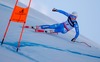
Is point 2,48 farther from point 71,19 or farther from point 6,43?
point 71,19

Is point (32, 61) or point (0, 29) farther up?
point (0, 29)

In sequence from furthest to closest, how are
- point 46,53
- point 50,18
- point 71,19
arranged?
point 50,18 → point 71,19 → point 46,53

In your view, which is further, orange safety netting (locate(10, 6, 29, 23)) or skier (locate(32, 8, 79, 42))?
skier (locate(32, 8, 79, 42))

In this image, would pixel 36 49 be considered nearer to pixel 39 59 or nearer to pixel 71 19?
pixel 39 59

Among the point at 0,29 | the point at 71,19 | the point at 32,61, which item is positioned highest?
the point at 71,19

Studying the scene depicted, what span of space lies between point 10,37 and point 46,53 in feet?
2.36

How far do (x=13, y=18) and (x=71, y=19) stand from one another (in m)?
3.26

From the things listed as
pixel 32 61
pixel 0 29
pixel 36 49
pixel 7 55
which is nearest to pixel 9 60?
pixel 7 55

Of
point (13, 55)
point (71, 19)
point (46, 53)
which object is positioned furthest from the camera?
point (71, 19)

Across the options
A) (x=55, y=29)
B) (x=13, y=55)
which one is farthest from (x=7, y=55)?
(x=55, y=29)

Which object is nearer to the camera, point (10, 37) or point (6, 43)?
point (6, 43)

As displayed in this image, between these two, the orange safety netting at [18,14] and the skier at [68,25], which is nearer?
the orange safety netting at [18,14]

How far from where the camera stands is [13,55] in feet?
10.8

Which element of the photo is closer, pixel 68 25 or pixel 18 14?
pixel 18 14
